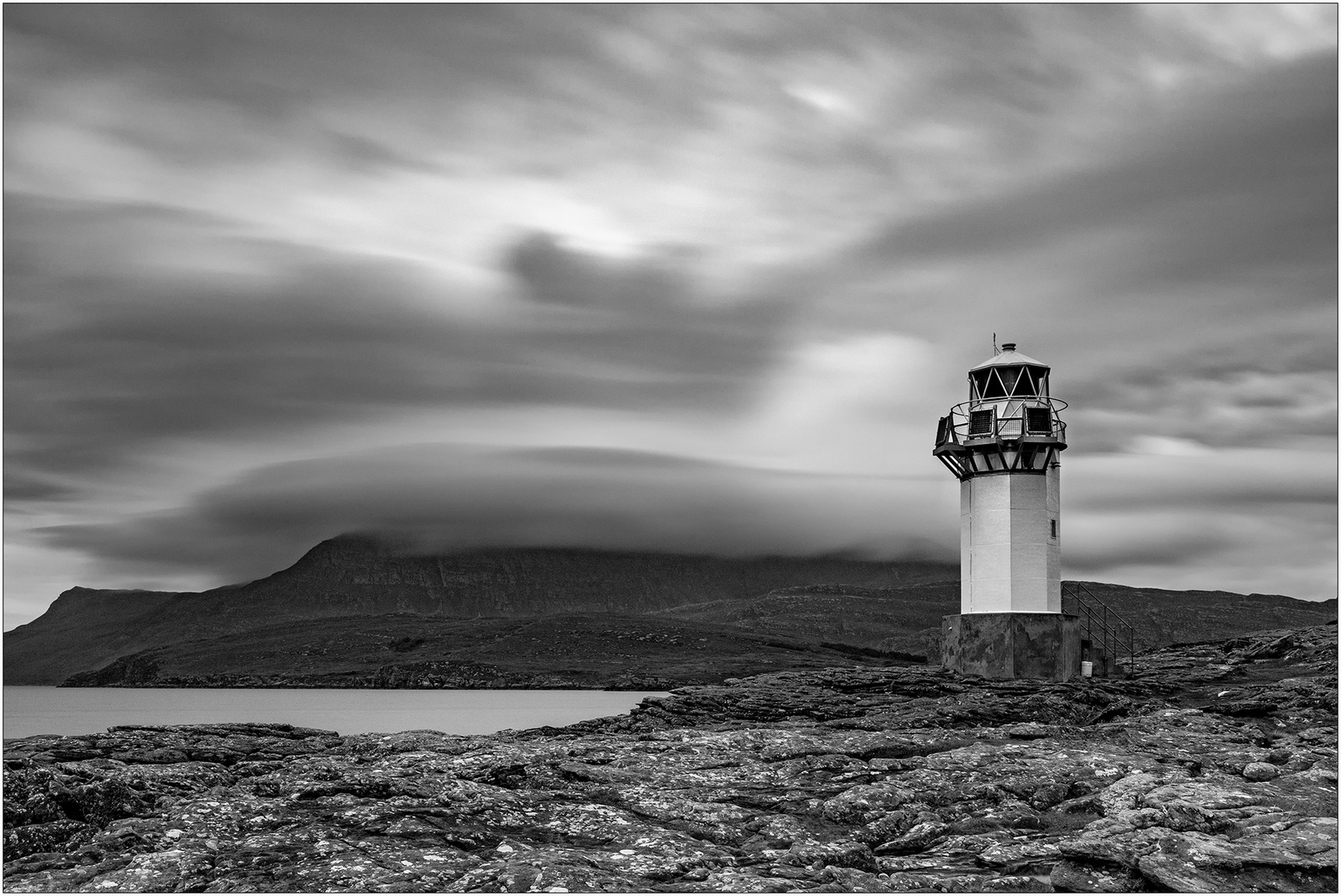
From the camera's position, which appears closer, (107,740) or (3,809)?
(3,809)

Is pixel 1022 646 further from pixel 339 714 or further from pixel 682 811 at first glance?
pixel 339 714

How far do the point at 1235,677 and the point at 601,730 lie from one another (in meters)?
27.8

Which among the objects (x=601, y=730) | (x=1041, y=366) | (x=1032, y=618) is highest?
(x=1041, y=366)

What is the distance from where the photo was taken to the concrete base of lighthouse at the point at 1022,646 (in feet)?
148

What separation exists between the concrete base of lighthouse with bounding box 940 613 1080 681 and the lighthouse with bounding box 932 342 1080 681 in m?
0.03

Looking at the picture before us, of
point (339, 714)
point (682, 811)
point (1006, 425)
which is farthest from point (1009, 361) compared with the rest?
point (339, 714)

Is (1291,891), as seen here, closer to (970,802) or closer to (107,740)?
(970,802)

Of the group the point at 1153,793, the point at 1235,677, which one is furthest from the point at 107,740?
the point at 1235,677

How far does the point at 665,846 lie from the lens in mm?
17891

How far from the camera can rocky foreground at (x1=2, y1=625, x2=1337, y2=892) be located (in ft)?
54.5

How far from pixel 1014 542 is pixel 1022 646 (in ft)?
13.2

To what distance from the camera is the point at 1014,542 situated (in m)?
46.2

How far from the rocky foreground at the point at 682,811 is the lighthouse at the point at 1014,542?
15.9 meters

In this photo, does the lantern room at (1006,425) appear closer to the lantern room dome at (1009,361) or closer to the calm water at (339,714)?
the lantern room dome at (1009,361)
